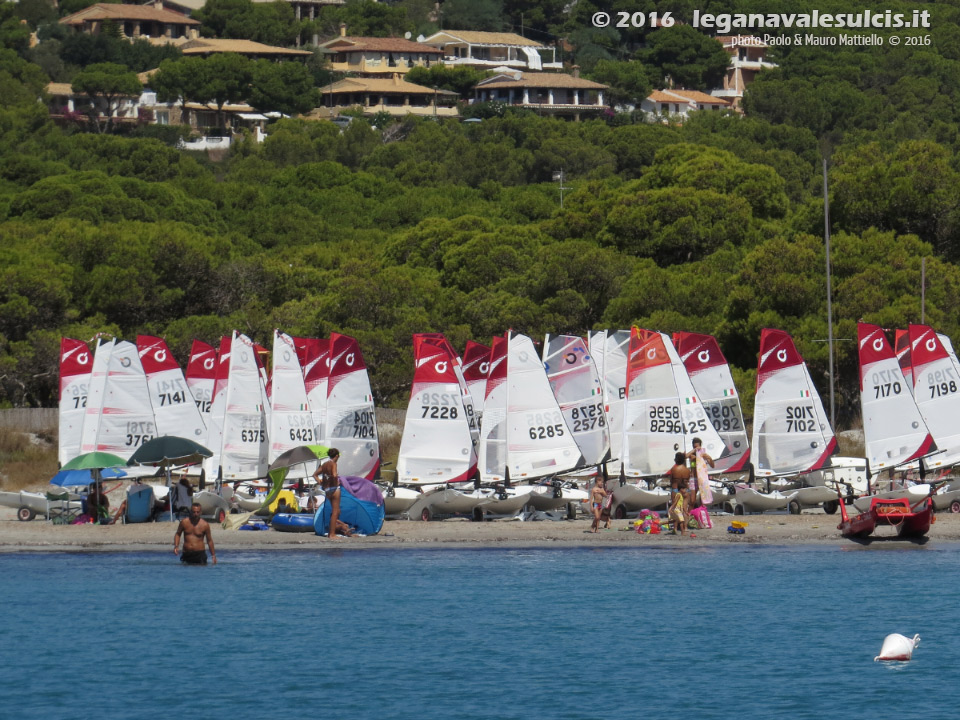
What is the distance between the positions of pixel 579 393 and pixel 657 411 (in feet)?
6.32

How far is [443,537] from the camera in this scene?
33812mm

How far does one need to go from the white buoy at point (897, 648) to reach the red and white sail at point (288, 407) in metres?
18.5

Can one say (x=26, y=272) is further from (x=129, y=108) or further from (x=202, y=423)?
(x=129, y=108)

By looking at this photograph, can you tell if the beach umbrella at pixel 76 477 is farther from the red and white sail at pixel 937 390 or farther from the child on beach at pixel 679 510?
the red and white sail at pixel 937 390

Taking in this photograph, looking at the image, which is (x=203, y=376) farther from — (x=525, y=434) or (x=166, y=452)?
(x=525, y=434)

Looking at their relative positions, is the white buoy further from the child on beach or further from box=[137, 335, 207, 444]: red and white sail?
box=[137, 335, 207, 444]: red and white sail

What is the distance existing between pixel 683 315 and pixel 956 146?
177 ft

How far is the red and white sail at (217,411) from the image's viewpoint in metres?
42.3

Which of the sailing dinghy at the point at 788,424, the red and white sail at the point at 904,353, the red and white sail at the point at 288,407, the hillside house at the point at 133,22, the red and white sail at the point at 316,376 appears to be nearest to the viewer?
the red and white sail at the point at 288,407

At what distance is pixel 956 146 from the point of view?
101375 mm

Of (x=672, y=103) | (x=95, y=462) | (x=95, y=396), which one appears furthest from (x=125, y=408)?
(x=672, y=103)

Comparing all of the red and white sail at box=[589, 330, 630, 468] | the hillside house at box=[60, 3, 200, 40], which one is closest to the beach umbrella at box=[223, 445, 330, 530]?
the red and white sail at box=[589, 330, 630, 468]

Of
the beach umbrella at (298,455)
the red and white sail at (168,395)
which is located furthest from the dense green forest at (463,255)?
the beach umbrella at (298,455)

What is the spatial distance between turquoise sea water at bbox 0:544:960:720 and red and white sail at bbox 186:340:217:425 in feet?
42.3
